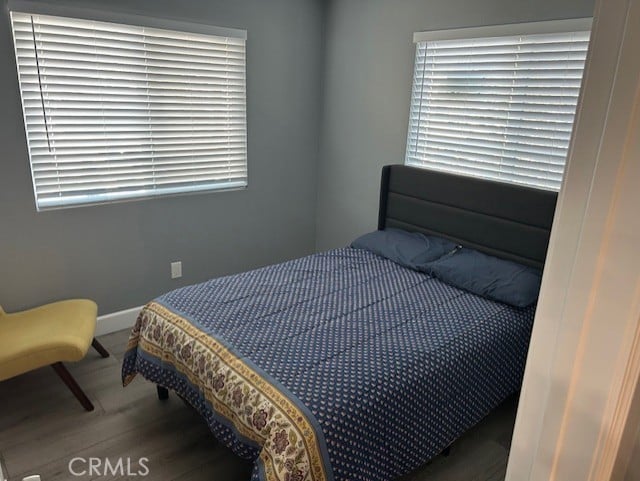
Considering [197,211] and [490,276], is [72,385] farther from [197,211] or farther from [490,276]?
[490,276]

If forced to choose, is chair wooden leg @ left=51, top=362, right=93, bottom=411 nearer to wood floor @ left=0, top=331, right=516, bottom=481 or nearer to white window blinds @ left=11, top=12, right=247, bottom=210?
wood floor @ left=0, top=331, right=516, bottom=481

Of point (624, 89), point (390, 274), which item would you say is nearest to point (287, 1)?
point (390, 274)

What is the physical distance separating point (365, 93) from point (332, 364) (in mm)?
2400

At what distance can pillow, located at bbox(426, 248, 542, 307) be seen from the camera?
2.54 metres

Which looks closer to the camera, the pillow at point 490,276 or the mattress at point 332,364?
the mattress at point 332,364

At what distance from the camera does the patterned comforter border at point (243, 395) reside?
5.29ft

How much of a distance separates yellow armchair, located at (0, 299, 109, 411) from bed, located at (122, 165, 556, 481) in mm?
267

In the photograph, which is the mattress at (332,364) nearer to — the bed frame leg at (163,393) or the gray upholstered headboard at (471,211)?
the bed frame leg at (163,393)

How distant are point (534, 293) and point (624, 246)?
219 centimetres

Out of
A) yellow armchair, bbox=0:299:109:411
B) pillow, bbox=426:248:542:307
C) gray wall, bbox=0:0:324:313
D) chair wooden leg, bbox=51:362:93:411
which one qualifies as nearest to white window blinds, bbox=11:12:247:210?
gray wall, bbox=0:0:324:313

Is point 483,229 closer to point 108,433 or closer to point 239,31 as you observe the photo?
point 239,31

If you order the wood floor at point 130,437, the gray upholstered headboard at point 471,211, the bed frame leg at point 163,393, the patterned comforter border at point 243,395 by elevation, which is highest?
the gray upholstered headboard at point 471,211

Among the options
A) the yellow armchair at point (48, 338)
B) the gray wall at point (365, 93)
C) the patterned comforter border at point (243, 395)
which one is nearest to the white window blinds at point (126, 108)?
the yellow armchair at point (48, 338)

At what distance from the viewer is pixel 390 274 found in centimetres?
290
